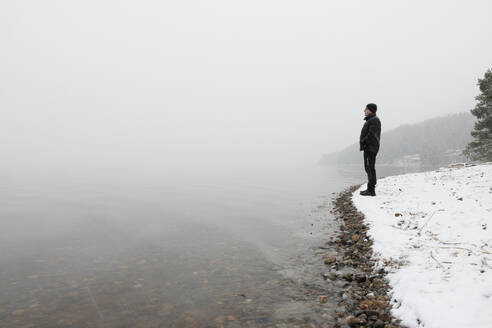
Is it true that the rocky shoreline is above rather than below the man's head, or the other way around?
below

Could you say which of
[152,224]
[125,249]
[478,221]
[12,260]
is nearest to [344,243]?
[478,221]

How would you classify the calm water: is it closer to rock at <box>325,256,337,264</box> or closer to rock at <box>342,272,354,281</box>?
rock at <box>325,256,337,264</box>

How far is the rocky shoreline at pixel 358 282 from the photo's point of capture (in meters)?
4.82

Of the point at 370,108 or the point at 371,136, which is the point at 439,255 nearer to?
the point at 371,136

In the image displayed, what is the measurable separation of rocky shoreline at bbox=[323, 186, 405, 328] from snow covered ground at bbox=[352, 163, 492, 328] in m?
0.23

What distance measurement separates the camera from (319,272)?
285 inches

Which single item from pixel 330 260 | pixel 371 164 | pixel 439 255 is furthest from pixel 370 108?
pixel 439 255

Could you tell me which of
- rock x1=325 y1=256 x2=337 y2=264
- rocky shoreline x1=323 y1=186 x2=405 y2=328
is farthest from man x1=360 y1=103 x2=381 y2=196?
rock x1=325 y1=256 x2=337 y2=264

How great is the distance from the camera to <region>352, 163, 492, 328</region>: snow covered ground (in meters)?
4.21

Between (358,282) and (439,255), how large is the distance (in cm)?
186

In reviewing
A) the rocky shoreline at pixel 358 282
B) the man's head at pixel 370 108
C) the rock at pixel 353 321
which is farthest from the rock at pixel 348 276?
the man's head at pixel 370 108

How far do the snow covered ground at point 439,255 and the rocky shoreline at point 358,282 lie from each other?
23cm

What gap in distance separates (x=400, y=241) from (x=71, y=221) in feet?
52.5

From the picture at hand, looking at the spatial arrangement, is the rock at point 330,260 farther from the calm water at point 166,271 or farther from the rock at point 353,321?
the rock at point 353,321
